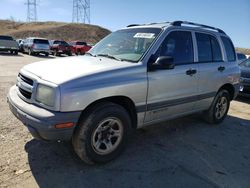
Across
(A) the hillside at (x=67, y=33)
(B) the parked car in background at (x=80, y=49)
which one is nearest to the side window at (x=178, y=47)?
(B) the parked car in background at (x=80, y=49)

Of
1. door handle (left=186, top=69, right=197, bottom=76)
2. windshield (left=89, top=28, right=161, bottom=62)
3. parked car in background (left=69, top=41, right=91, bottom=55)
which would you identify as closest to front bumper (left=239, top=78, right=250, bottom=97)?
door handle (left=186, top=69, right=197, bottom=76)

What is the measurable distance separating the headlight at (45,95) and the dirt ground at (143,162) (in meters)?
0.94

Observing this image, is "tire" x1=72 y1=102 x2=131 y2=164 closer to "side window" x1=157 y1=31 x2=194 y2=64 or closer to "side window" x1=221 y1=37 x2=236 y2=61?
"side window" x1=157 y1=31 x2=194 y2=64

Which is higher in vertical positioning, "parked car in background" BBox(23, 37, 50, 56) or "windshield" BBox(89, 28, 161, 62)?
"windshield" BBox(89, 28, 161, 62)

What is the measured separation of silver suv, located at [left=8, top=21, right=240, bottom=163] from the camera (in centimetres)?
332

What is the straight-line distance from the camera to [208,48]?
5500mm

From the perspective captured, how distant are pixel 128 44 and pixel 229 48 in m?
2.83

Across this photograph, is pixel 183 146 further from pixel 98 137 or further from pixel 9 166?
pixel 9 166

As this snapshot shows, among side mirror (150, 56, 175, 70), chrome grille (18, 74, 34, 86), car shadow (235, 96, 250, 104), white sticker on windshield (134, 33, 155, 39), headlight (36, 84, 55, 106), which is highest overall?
white sticker on windshield (134, 33, 155, 39)

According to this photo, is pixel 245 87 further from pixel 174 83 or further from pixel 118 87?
pixel 118 87

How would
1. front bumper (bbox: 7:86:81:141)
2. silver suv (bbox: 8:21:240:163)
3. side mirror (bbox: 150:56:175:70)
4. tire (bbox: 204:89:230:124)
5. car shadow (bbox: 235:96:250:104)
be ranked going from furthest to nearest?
car shadow (bbox: 235:96:250:104)
tire (bbox: 204:89:230:124)
side mirror (bbox: 150:56:175:70)
silver suv (bbox: 8:21:240:163)
front bumper (bbox: 7:86:81:141)

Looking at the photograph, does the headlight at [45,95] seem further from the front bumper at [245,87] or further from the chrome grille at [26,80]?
the front bumper at [245,87]

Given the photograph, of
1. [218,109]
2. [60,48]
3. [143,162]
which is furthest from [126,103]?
[60,48]

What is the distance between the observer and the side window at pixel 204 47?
5193 millimetres
